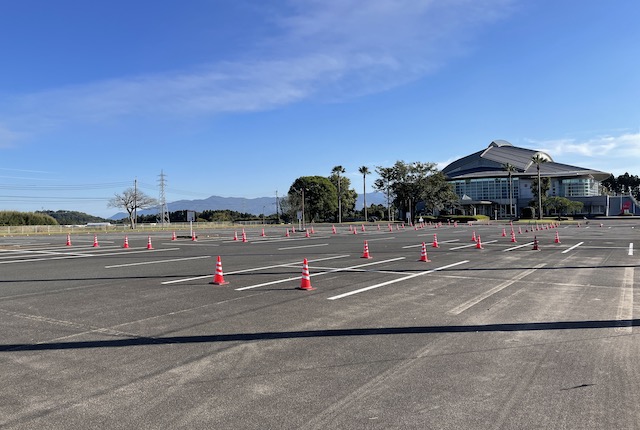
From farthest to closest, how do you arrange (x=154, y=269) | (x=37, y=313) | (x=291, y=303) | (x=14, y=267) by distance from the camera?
(x=14, y=267) → (x=154, y=269) → (x=291, y=303) → (x=37, y=313)

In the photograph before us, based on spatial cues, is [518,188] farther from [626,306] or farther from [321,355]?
[321,355]

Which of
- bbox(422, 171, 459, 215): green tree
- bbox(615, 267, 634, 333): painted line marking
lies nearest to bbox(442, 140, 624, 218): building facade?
bbox(422, 171, 459, 215): green tree

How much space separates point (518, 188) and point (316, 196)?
50.3m

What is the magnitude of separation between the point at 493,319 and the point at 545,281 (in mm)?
5066

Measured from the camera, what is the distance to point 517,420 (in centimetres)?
373

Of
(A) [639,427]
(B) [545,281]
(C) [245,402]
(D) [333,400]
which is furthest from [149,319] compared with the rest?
(B) [545,281]

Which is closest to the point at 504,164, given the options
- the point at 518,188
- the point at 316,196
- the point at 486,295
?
the point at 518,188

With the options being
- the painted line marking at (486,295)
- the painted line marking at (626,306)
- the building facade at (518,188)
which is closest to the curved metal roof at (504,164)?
A: the building facade at (518,188)

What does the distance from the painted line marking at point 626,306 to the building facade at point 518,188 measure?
96399mm

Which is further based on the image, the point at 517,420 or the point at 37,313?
the point at 37,313

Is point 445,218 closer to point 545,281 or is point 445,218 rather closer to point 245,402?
point 545,281

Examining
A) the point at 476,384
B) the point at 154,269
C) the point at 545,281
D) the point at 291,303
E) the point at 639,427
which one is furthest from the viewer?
the point at 154,269

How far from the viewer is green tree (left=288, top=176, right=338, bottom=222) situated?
4535 inches

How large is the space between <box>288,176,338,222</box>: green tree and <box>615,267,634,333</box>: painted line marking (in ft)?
337
